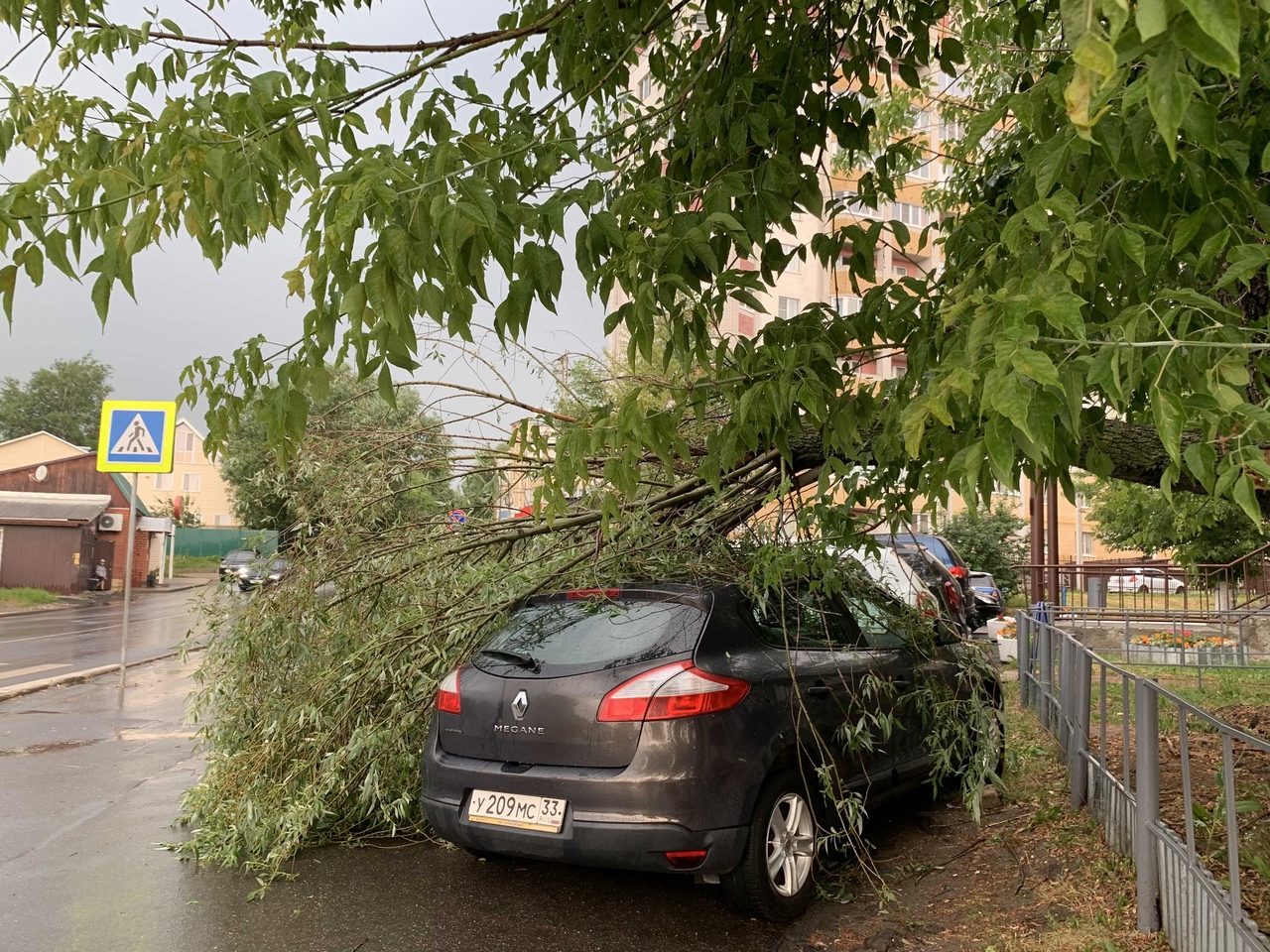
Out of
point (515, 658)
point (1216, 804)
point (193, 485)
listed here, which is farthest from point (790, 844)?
point (193, 485)

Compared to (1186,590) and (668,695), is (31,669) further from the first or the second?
(1186,590)

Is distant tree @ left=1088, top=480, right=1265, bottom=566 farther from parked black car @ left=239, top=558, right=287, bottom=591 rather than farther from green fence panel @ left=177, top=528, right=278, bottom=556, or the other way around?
green fence panel @ left=177, top=528, right=278, bottom=556

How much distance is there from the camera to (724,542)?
6188 millimetres

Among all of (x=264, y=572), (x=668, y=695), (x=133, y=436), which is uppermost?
(x=133, y=436)

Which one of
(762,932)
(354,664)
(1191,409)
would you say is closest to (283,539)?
(354,664)

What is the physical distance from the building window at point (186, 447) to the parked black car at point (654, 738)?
72.9 metres

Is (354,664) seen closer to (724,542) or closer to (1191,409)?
(724,542)

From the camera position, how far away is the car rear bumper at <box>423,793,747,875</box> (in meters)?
4.22

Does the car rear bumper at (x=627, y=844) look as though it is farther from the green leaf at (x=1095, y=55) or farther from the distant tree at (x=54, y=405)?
the distant tree at (x=54, y=405)

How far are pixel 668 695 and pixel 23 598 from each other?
2959 centimetres

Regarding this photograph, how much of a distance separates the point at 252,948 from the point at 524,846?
122 cm

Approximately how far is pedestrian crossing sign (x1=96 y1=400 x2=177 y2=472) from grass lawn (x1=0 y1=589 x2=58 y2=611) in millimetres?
17540

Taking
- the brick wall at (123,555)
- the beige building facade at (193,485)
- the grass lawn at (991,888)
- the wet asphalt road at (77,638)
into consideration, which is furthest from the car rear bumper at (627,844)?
the beige building facade at (193,485)

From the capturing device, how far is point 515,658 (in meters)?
4.93
